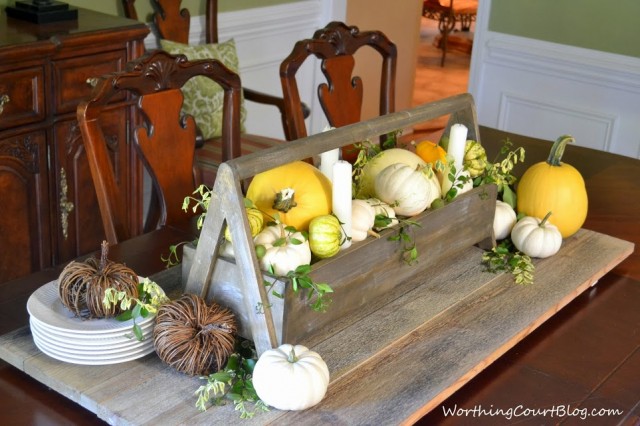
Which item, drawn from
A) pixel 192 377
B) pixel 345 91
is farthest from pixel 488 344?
pixel 345 91

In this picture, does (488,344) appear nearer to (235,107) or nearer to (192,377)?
(192,377)

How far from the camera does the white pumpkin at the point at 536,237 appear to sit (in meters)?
1.66

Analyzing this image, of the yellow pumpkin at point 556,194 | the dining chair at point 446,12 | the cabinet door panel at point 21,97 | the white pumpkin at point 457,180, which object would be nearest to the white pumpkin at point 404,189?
the white pumpkin at point 457,180

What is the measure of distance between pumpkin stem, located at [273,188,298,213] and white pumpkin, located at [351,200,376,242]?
0.35 ft

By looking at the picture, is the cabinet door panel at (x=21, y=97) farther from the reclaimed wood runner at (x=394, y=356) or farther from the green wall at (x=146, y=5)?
the reclaimed wood runner at (x=394, y=356)

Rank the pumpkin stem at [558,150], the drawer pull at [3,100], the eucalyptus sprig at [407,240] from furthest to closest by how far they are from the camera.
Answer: the drawer pull at [3,100] → the pumpkin stem at [558,150] → the eucalyptus sprig at [407,240]

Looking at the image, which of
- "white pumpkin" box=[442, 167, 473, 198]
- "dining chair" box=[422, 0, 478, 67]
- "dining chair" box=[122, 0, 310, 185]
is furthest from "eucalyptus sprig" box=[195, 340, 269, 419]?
"dining chair" box=[422, 0, 478, 67]

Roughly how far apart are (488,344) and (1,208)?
1779 millimetres

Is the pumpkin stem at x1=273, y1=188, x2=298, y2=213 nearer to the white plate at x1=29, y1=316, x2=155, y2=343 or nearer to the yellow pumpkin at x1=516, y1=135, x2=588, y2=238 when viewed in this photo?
the white plate at x1=29, y1=316, x2=155, y2=343

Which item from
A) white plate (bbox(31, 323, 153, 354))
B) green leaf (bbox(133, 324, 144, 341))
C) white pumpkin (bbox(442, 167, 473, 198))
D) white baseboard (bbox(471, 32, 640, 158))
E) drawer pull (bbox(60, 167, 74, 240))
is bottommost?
drawer pull (bbox(60, 167, 74, 240))

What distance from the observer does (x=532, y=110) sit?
4000 millimetres

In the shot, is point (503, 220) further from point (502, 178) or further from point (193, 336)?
point (193, 336)

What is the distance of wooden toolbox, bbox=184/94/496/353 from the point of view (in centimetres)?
120

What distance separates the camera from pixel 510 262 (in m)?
1.64
